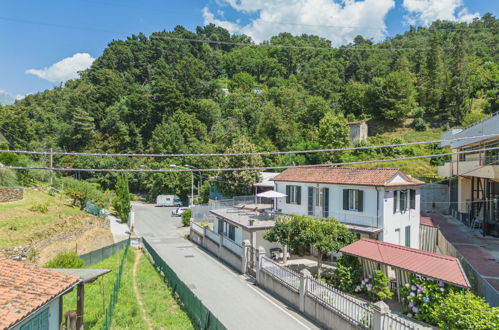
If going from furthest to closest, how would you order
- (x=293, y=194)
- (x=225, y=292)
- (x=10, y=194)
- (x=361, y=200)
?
(x=10, y=194)
(x=293, y=194)
(x=361, y=200)
(x=225, y=292)

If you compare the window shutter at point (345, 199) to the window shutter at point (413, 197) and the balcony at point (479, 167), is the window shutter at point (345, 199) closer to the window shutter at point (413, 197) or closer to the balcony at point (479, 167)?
the window shutter at point (413, 197)

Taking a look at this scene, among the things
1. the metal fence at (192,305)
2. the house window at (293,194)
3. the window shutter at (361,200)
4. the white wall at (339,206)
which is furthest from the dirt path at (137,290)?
the window shutter at (361,200)

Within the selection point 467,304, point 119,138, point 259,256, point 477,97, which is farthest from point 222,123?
point 467,304

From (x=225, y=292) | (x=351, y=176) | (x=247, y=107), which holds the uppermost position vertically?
(x=247, y=107)

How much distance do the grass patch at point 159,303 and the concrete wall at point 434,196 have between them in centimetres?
2898

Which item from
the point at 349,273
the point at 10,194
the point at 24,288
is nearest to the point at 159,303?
the point at 24,288

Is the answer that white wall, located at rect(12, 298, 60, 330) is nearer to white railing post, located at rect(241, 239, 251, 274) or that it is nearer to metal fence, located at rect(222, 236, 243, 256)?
white railing post, located at rect(241, 239, 251, 274)

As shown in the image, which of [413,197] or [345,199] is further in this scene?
[413,197]

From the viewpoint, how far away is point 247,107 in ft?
240

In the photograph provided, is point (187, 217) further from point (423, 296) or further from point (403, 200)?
point (423, 296)

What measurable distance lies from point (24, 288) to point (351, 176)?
17459mm

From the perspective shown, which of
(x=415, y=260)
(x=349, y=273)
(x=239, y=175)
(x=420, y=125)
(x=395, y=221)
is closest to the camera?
(x=415, y=260)

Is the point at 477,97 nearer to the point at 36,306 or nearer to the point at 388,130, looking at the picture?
the point at 388,130

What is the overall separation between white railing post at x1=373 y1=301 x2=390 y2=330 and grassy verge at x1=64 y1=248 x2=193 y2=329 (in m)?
6.57
